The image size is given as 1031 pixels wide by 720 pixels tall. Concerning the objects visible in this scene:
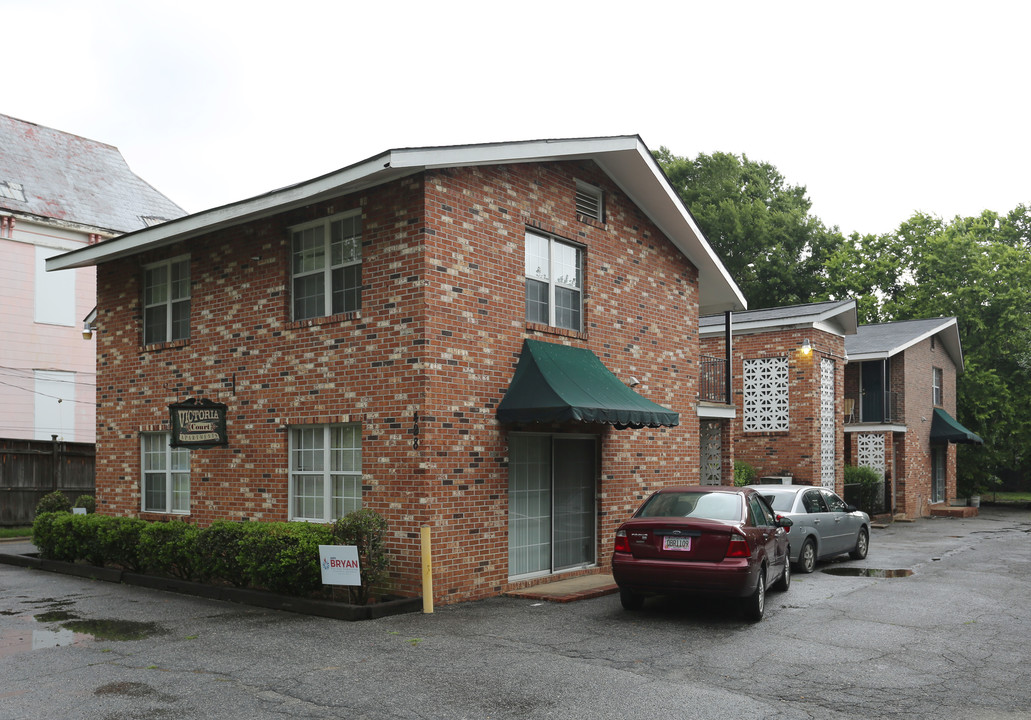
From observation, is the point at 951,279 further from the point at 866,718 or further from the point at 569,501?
the point at 866,718

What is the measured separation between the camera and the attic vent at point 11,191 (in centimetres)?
2659

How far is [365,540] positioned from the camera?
10.6 m

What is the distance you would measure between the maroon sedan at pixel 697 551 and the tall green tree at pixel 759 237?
37.0m

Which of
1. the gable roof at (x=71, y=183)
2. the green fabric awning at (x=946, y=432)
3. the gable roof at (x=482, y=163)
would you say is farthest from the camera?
the green fabric awning at (x=946, y=432)

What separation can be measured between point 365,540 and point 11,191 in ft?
73.4

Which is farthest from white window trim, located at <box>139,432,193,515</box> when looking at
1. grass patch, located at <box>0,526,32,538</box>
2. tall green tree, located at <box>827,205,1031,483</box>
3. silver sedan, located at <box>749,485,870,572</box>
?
tall green tree, located at <box>827,205,1031,483</box>

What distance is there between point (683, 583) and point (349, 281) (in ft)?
19.9

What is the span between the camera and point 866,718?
6664 millimetres

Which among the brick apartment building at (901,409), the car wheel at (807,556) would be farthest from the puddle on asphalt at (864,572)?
the brick apartment building at (901,409)

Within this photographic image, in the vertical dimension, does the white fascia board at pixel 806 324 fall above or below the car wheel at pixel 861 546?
above

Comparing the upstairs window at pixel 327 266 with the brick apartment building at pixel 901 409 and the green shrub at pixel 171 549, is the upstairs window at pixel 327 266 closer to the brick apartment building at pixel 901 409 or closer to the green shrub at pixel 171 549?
the green shrub at pixel 171 549

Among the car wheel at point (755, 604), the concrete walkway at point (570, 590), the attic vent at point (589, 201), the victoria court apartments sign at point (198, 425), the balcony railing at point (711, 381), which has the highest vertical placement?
the attic vent at point (589, 201)

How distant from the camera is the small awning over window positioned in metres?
11.4

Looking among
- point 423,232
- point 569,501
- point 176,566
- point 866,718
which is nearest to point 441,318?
point 423,232
